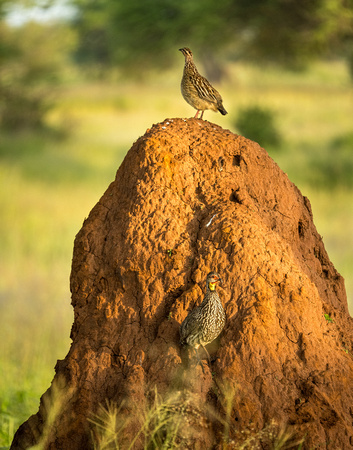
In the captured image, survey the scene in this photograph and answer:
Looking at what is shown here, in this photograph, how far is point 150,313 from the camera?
4.37 m

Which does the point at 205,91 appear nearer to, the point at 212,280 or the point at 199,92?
the point at 199,92

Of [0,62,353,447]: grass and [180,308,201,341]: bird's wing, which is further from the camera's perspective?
[0,62,353,447]: grass

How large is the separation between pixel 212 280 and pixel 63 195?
55.3 feet

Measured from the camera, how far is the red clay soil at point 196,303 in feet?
13.4

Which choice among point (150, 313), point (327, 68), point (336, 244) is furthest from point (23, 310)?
point (327, 68)

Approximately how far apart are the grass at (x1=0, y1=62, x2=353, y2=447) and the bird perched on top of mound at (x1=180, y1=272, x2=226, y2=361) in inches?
93.3

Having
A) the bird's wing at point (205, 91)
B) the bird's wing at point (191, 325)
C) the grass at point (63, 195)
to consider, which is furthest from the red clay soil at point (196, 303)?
the grass at point (63, 195)

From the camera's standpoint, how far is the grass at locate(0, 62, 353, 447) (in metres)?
9.83

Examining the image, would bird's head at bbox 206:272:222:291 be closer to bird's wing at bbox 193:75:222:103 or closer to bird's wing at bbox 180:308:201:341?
bird's wing at bbox 180:308:201:341

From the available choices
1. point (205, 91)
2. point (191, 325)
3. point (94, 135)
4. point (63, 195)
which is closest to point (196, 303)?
point (191, 325)

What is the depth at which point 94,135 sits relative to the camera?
33.7 metres

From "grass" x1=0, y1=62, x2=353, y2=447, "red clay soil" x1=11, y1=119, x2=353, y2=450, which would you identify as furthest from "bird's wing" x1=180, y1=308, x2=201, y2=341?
"grass" x1=0, y1=62, x2=353, y2=447

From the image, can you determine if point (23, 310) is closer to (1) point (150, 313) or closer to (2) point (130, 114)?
(1) point (150, 313)

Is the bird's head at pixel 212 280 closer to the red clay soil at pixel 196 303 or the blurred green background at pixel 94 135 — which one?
the red clay soil at pixel 196 303
